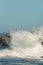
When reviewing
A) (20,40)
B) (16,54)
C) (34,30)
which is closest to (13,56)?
(16,54)

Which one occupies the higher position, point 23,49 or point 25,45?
point 25,45

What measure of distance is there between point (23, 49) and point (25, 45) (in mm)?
1414

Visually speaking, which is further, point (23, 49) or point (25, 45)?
point (25, 45)

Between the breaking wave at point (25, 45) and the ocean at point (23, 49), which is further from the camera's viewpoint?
the breaking wave at point (25, 45)

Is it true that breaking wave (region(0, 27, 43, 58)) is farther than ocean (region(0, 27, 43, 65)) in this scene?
Yes

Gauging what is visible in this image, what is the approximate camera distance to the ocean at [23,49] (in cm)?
3051

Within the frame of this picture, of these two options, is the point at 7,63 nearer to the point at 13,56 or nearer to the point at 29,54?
the point at 13,56

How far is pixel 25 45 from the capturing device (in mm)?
39250

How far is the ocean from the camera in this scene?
30.5 meters

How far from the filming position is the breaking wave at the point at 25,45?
35250mm

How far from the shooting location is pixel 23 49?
37906 mm

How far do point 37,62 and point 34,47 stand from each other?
8.93m

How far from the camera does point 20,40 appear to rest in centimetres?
4003

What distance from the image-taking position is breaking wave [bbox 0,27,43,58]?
35.2 meters
